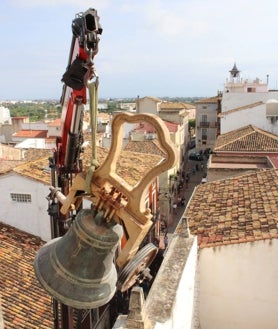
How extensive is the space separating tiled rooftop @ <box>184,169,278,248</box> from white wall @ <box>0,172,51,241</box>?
5626mm

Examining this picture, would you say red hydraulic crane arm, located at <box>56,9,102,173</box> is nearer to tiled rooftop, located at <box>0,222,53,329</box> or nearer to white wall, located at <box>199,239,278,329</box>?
white wall, located at <box>199,239,278,329</box>

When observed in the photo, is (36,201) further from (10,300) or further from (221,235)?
(221,235)

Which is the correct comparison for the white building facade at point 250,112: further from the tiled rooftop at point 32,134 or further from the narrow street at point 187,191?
Result: the tiled rooftop at point 32,134

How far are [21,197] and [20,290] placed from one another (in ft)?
14.6

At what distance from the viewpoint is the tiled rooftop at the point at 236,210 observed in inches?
385

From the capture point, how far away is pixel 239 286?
360 inches

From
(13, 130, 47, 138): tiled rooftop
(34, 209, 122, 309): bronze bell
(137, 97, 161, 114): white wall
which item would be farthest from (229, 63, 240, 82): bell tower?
(34, 209, 122, 309): bronze bell

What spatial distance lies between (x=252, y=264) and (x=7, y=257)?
8088 millimetres

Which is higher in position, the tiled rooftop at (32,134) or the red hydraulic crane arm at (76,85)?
the red hydraulic crane arm at (76,85)

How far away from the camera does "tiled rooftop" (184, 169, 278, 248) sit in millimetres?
9789

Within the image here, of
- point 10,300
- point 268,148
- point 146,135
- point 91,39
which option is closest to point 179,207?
point 146,135

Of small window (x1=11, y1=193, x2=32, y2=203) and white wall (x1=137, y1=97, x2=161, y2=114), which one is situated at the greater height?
white wall (x1=137, y1=97, x2=161, y2=114)

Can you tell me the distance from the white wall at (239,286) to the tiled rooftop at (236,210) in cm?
30

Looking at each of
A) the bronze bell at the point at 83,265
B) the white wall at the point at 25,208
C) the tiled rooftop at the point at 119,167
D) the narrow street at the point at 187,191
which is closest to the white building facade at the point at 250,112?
the narrow street at the point at 187,191
